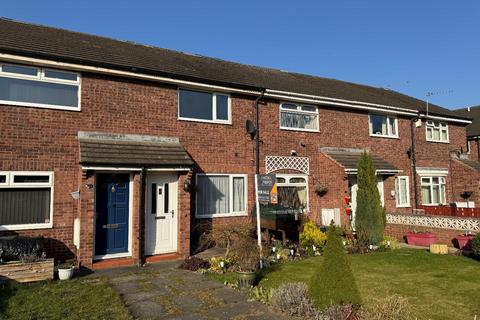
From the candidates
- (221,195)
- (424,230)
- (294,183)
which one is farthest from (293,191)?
(424,230)

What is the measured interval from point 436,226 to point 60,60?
44.1 feet

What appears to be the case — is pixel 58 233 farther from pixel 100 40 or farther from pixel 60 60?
pixel 100 40

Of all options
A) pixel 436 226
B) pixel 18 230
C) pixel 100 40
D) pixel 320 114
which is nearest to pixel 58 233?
pixel 18 230

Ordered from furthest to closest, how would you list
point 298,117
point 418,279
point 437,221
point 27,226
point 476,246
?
point 298,117 < point 437,221 < point 476,246 < point 27,226 < point 418,279

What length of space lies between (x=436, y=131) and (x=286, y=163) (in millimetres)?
10536

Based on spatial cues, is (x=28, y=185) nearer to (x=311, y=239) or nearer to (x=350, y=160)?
(x=311, y=239)

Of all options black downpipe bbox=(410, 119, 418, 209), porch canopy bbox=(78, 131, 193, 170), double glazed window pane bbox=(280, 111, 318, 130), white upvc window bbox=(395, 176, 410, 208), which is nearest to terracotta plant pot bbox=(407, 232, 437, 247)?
white upvc window bbox=(395, 176, 410, 208)

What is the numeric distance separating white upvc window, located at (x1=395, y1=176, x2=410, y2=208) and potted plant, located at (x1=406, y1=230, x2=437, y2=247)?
11.6 feet

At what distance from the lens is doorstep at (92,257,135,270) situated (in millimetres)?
9164

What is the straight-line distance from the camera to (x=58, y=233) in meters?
9.34

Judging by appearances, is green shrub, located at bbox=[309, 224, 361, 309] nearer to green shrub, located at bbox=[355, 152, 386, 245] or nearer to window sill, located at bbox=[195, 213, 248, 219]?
window sill, located at bbox=[195, 213, 248, 219]

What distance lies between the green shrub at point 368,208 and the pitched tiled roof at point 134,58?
4.01 meters

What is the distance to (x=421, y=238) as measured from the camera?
13273 mm

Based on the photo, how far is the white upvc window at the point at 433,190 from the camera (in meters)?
18.3
